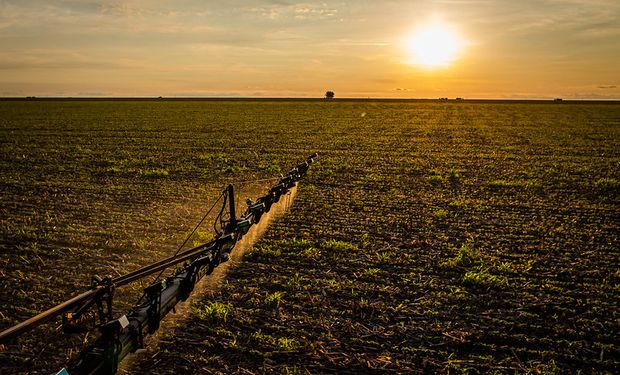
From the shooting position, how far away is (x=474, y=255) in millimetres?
7508

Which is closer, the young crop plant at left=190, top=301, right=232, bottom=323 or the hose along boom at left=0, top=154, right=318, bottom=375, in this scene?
the hose along boom at left=0, top=154, right=318, bottom=375

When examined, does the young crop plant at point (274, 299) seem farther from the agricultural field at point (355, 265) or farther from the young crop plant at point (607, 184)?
the young crop plant at point (607, 184)

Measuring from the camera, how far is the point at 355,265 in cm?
716

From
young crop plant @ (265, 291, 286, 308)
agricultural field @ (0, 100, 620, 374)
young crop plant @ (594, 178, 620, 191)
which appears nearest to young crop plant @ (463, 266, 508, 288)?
agricultural field @ (0, 100, 620, 374)

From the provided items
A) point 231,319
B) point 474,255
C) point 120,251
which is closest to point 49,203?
point 120,251

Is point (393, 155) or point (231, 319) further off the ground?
point (393, 155)

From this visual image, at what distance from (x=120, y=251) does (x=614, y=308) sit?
7982mm

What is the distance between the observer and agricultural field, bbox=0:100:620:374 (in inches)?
191

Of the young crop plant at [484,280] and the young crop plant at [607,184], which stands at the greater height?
the young crop plant at [607,184]

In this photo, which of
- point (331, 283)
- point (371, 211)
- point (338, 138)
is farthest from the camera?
point (338, 138)

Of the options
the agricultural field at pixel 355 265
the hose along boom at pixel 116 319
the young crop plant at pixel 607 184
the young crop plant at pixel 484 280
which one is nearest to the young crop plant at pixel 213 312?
the agricultural field at pixel 355 265

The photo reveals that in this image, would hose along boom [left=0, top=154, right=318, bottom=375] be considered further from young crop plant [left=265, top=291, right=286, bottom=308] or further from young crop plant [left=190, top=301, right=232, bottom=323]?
young crop plant [left=265, top=291, right=286, bottom=308]

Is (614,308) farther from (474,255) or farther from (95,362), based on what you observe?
(95,362)

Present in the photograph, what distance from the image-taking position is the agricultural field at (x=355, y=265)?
4.84 meters
